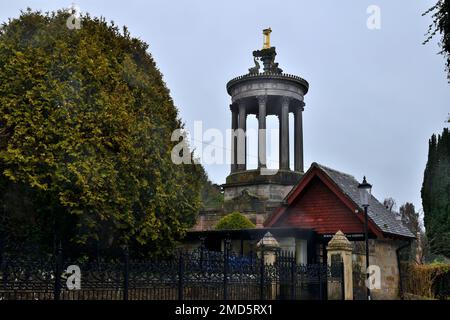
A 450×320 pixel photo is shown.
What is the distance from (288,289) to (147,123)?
725 cm

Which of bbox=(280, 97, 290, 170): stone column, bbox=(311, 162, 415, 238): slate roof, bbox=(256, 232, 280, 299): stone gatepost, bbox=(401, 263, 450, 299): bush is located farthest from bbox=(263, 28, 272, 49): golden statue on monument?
bbox=(256, 232, 280, 299): stone gatepost

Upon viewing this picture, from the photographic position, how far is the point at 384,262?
22.1 metres

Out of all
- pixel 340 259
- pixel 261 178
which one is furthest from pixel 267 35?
pixel 340 259

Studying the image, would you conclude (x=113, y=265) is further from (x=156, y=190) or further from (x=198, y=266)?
(x=156, y=190)

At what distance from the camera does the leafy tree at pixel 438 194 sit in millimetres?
26531

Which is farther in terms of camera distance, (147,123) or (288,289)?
(147,123)

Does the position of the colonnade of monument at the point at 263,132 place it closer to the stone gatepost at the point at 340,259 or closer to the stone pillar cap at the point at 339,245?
the stone pillar cap at the point at 339,245

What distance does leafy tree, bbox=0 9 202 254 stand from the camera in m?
16.7

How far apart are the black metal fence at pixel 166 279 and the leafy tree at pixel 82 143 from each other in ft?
11.3

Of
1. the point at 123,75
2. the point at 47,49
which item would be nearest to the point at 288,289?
the point at 123,75

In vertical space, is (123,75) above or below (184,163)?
above

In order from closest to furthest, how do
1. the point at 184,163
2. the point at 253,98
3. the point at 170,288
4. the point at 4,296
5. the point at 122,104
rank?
the point at 4,296 → the point at 170,288 → the point at 122,104 → the point at 184,163 → the point at 253,98

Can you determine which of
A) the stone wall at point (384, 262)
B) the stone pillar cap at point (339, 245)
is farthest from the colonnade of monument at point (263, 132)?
the stone pillar cap at point (339, 245)

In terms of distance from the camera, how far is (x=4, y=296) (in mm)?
11039
